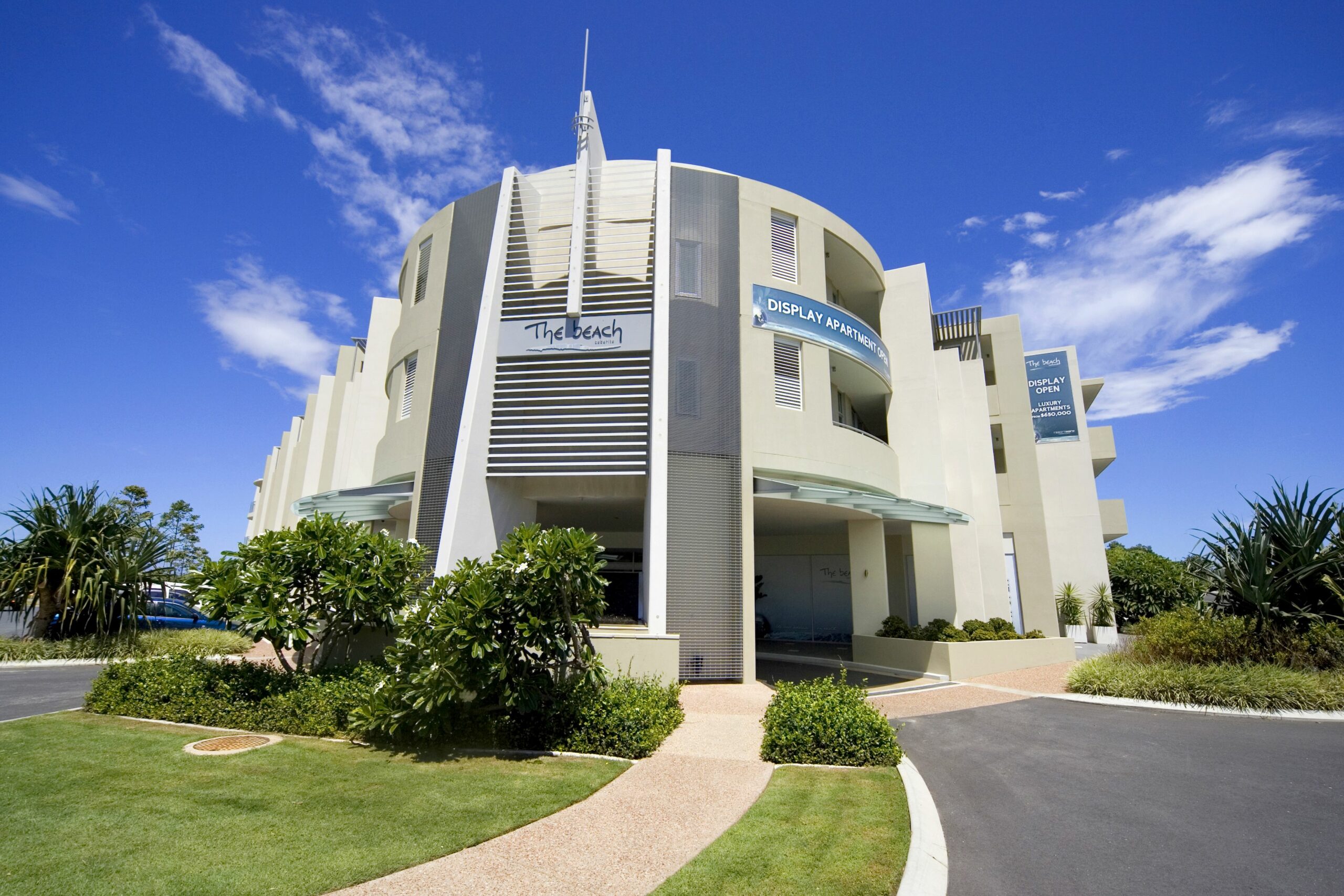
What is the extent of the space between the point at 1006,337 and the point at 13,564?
1276 inches

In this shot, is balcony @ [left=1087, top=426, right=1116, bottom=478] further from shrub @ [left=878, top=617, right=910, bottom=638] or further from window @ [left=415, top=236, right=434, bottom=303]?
window @ [left=415, top=236, right=434, bottom=303]

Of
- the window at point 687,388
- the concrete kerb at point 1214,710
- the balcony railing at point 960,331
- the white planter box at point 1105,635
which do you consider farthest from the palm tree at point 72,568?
the white planter box at point 1105,635

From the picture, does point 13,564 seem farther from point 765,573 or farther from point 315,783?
point 765,573

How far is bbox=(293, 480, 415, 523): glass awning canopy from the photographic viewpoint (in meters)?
16.0

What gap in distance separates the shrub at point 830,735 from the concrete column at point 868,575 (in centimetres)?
1001

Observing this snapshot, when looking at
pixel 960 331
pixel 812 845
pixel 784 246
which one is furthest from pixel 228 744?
pixel 960 331

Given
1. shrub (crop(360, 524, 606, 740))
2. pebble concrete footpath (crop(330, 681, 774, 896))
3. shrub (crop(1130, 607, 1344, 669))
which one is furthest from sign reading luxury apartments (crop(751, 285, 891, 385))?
pebble concrete footpath (crop(330, 681, 774, 896))

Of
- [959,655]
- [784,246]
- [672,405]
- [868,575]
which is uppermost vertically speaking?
[784,246]

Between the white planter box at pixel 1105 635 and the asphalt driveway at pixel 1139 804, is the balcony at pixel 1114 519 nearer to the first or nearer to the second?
the white planter box at pixel 1105 635

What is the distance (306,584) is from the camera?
9500 millimetres

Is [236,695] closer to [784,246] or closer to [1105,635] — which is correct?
[784,246]

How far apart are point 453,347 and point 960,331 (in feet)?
65.0

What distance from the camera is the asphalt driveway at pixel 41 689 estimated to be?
1014 centimetres

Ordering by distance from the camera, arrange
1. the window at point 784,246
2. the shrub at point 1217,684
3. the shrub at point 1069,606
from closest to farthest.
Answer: the shrub at point 1217,684 → the window at point 784,246 → the shrub at point 1069,606
